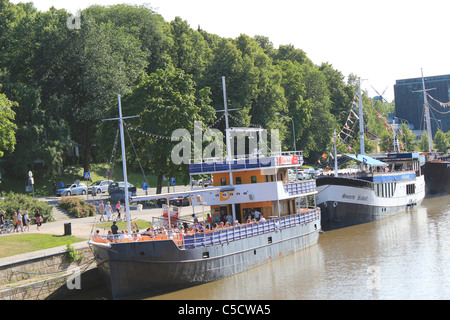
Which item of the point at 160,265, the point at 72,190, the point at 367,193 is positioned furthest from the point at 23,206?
the point at 367,193

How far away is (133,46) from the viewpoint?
70125 millimetres

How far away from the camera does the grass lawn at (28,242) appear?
95.9ft

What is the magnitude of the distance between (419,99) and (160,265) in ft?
474

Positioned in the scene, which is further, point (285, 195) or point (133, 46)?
point (133, 46)

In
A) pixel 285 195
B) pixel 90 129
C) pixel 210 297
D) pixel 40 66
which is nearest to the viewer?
pixel 210 297

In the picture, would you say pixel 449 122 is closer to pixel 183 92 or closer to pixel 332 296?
pixel 183 92

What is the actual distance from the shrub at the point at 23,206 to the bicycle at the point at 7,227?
1.04 metres

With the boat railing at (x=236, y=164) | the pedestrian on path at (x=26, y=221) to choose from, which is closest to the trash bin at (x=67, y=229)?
the pedestrian on path at (x=26, y=221)

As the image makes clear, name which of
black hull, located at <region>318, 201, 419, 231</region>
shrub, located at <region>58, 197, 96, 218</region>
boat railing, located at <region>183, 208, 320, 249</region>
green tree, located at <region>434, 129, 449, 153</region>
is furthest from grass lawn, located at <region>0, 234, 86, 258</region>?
green tree, located at <region>434, 129, 449, 153</region>

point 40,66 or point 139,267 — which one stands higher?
point 40,66
